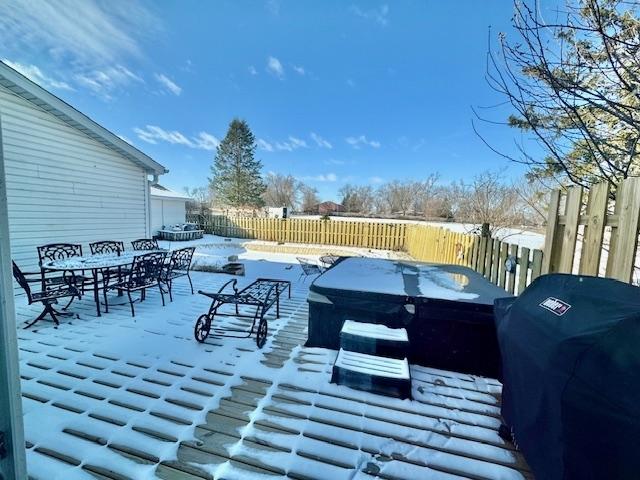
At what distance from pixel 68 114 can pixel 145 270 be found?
13.0ft

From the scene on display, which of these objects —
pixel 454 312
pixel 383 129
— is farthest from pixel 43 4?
pixel 383 129

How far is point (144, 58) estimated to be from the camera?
6.74m

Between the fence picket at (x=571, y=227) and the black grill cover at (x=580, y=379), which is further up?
the fence picket at (x=571, y=227)

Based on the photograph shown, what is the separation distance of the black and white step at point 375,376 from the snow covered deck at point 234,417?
71 mm

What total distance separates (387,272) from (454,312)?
4.24 ft

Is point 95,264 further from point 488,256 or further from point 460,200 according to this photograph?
point 460,200

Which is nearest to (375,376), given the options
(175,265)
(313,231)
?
(175,265)

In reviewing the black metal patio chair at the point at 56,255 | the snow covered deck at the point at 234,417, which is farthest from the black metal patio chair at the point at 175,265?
the snow covered deck at the point at 234,417

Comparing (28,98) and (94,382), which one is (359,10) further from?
(94,382)

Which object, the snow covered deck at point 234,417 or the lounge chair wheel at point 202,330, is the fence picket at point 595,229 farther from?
the lounge chair wheel at point 202,330

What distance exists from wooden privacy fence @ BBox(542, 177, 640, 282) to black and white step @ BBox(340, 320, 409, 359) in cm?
143

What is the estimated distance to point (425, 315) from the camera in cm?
246

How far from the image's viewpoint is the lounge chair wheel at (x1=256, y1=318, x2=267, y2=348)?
2781 millimetres

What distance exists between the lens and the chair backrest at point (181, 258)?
457 centimetres
